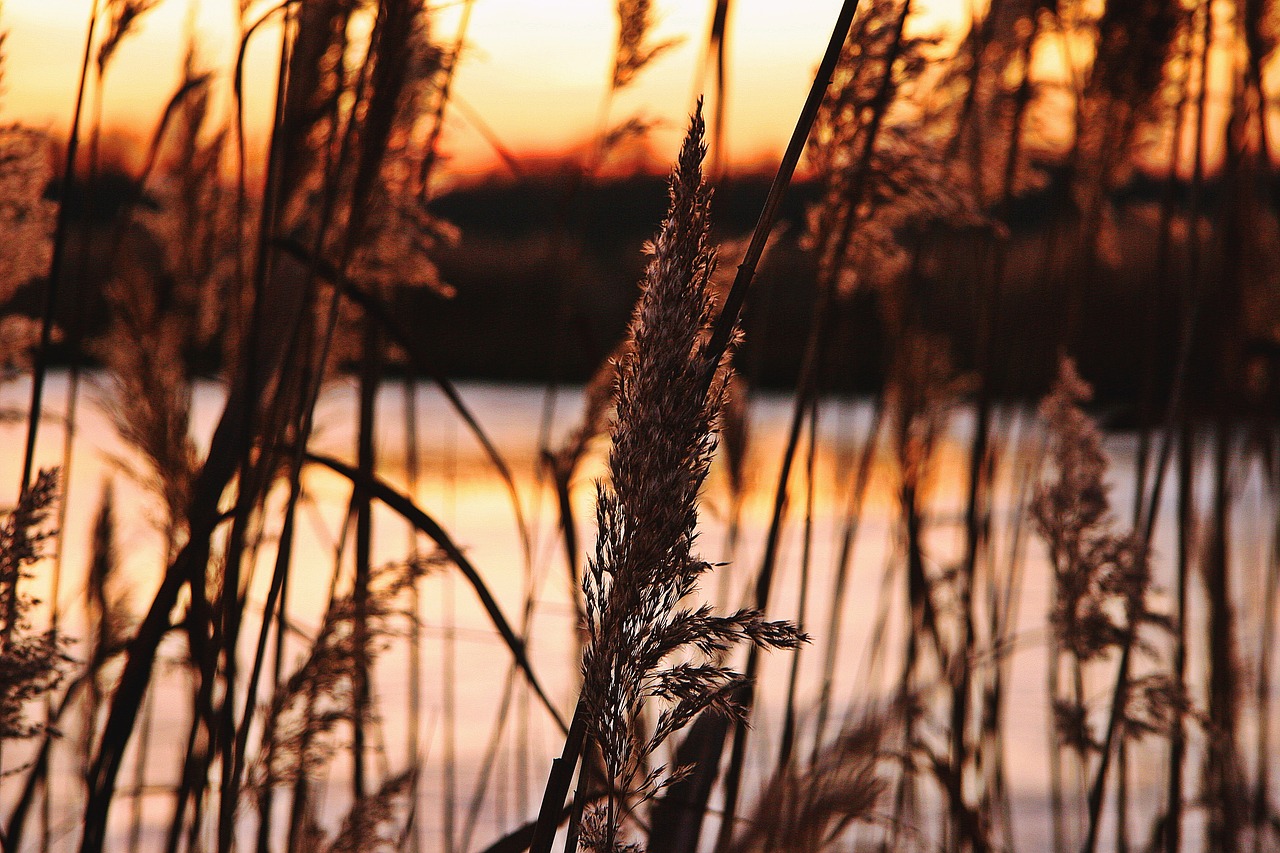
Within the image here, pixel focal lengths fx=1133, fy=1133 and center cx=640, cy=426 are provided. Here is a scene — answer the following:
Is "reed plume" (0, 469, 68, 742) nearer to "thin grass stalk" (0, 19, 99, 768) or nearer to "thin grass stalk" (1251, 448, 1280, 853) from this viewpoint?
"thin grass stalk" (0, 19, 99, 768)

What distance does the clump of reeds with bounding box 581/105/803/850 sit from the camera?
53 centimetres

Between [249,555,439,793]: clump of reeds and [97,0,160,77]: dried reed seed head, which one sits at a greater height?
[97,0,160,77]: dried reed seed head

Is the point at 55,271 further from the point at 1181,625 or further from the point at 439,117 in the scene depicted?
the point at 1181,625

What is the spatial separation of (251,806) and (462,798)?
180cm

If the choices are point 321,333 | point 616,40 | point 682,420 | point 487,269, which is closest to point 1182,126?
point 616,40

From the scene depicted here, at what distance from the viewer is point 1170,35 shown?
162 centimetres

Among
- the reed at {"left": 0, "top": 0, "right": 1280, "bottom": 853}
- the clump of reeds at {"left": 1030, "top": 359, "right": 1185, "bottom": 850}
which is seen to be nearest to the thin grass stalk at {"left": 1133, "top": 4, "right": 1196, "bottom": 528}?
the reed at {"left": 0, "top": 0, "right": 1280, "bottom": 853}

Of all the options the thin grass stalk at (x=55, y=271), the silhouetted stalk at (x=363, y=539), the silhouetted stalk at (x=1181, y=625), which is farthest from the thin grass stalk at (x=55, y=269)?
the silhouetted stalk at (x=1181, y=625)

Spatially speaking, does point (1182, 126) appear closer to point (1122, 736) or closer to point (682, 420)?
point (1122, 736)

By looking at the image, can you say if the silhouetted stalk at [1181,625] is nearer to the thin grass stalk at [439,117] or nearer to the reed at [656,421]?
the reed at [656,421]

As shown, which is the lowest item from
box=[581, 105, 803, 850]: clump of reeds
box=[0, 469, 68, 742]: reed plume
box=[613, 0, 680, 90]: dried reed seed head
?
box=[0, 469, 68, 742]: reed plume

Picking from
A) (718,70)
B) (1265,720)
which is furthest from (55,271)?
(1265,720)

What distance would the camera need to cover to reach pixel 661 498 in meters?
0.53

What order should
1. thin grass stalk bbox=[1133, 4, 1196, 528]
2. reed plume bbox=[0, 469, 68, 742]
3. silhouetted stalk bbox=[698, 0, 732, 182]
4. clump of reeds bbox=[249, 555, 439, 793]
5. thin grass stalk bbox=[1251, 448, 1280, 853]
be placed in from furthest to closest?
thin grass stalk bbox=[1251, 448, 1280, 853] → thin grass stalk bbox=[1133, 4, 1196, 528] → silhouetted stalk bbox=[698, 0, 732, 182] → clump of reeds bbox=[249, 555, 439, 793] → reed plume bbox=[0, 469, 68, 742]
